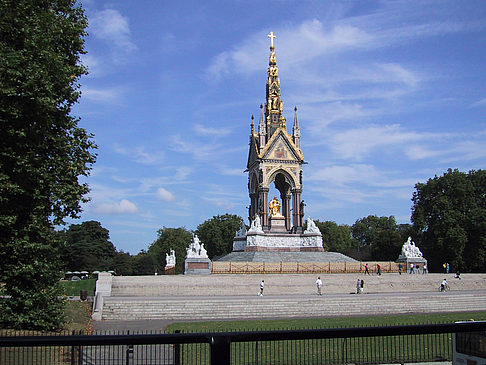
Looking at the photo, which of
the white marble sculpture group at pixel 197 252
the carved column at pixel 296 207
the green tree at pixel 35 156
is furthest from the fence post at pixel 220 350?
the carved column at pixel 296 207

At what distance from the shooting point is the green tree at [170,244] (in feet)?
305

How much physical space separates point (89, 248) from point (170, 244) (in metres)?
25.8

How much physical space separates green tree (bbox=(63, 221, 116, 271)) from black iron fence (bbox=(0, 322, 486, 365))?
57.8 m

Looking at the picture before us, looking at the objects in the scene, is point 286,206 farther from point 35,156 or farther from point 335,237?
point 335,237

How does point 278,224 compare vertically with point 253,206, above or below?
below

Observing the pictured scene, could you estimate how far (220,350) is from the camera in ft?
8.97

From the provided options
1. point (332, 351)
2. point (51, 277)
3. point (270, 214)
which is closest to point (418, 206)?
point (270, 214)

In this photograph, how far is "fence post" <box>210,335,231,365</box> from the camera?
8.95 ft

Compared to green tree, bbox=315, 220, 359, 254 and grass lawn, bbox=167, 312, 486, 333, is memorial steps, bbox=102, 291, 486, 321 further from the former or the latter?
green tree, bbox=315, 220, 359, 254

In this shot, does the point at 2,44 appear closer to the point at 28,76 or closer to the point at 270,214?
the point at 28,76

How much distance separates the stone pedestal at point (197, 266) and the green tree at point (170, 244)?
1849 inches

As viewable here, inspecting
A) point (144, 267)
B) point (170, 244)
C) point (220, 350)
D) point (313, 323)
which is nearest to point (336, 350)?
point (220, 350)

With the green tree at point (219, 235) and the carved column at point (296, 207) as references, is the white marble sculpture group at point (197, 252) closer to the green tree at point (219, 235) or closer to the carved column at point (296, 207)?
the carved column at point (296, 207)

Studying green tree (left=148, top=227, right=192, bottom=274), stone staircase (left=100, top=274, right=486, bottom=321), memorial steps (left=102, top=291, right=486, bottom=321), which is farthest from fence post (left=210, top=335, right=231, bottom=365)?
green tree (left=148, top=227, right=192, bottom=274)
